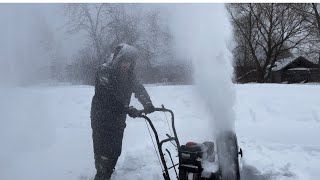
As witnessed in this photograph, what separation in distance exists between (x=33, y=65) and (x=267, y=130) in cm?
379

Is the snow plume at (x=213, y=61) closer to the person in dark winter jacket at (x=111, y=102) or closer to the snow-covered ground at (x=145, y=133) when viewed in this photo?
the snow-covered ground at (x=145, y=133)

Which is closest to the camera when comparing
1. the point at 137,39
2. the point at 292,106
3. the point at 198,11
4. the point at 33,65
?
the point at 198,11

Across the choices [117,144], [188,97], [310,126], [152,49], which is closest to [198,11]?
[117,144]

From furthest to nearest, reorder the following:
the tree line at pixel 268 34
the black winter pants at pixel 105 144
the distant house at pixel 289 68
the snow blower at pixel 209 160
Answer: the distant house at pixel 289 68, the tree line at pixel 268 34, the black winter pants at pixel 105 144, the snow blower at pixel 209 160

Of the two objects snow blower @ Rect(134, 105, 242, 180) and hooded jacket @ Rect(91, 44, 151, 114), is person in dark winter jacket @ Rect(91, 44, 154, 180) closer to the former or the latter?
hooded jacket @ Rect(91, 44, 151, 114)

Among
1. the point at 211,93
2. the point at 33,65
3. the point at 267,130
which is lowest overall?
the point at 267,130

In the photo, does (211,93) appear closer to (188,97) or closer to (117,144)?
(117,144)

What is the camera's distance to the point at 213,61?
3611mm

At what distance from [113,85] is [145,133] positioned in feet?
8.96

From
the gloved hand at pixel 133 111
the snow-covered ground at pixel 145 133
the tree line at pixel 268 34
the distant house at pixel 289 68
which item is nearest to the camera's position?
the gloved hand at pixel 133 111

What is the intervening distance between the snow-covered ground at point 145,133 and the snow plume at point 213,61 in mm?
215

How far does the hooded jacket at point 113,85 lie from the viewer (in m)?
3.49

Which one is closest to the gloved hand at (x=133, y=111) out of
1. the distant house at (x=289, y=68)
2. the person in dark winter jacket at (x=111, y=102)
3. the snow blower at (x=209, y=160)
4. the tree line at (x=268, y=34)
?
the person in dark winter jacket at (x=111, y=102)

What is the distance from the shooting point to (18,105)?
22.1ft
